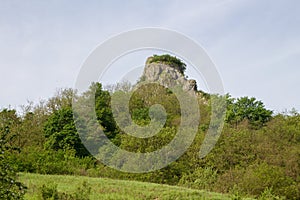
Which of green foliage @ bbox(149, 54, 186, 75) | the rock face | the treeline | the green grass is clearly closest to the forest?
the treeline

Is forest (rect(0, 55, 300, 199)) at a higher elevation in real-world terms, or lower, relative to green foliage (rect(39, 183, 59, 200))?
higher

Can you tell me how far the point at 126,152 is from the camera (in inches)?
1172

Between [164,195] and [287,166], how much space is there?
12.6 meters

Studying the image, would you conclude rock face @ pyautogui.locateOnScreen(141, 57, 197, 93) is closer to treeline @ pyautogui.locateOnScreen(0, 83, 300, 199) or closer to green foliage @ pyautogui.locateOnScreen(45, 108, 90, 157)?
treeline @ pyautogui.locateOnScreen(0, 83, 300, 199)

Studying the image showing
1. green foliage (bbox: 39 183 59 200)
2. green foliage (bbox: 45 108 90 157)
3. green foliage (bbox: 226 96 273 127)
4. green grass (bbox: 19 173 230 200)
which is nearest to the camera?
green foliage (bbox: 39 183 59 200)

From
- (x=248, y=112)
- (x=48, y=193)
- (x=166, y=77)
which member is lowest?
(x=48, y=193)

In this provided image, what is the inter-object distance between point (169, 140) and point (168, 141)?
0.12 meters

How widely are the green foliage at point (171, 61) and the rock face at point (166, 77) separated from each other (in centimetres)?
122

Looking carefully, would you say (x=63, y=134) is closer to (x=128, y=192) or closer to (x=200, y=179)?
(x=200, y=179)

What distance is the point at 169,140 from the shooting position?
29641 mm

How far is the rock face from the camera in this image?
45719 millimetres

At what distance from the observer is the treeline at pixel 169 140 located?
2320cm

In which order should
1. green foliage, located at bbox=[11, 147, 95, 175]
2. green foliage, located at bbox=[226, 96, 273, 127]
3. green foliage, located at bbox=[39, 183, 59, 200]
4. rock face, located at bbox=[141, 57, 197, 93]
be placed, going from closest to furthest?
1. green foliage, located at bbox=[39, 183, 59, 200]
2. green foliage, located at bbox=[11, 147, 95, 175]
3. green foliage, located at bbox=[226, 96, 273, 127]
4. rock face, located at bbox=[141, 57, 197, 93]

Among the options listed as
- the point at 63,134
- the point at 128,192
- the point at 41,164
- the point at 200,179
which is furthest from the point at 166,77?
the point at 128,192
